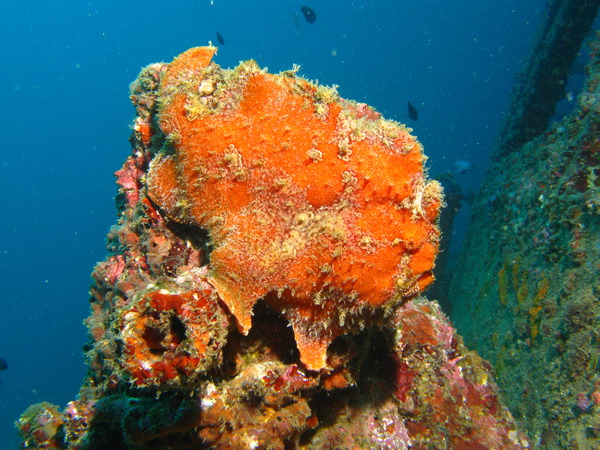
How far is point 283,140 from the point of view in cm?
231

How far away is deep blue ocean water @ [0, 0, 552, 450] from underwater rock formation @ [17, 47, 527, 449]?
78.9 m

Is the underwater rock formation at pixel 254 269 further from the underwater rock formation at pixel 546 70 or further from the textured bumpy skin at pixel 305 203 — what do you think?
the underwater rock formation at pixel 546 70

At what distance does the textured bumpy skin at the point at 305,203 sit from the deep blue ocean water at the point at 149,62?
78.9 m

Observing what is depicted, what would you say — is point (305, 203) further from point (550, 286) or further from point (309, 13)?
point (309, 13)

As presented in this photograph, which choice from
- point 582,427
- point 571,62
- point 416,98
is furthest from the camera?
point 416,98

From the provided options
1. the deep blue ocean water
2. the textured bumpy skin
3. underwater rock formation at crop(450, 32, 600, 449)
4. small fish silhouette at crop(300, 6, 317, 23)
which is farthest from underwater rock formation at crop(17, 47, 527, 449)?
the deep blue ocean water

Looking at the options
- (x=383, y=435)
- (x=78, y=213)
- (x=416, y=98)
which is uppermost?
(x=416, y=98)

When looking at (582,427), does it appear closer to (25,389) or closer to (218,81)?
(218,81)

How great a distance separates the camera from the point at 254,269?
2.17m

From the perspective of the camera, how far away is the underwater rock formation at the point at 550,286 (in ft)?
13.6

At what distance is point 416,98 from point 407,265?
3801 inches

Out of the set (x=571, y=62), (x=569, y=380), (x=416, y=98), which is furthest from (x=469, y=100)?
(x=569, y=380)

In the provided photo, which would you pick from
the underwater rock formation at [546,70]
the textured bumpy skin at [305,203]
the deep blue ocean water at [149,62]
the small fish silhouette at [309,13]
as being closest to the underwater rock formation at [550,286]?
the underwater rock formation at [546,70]

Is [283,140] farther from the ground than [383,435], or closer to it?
farther from the ground
